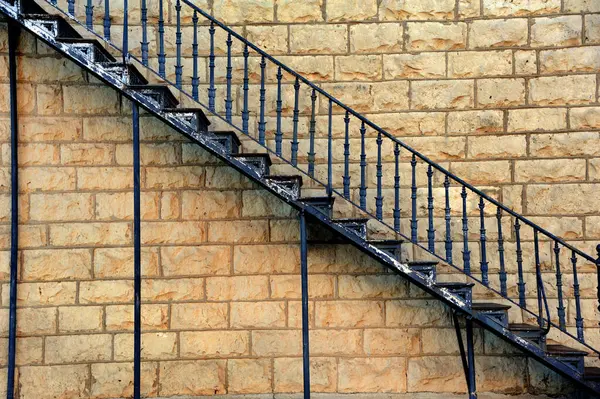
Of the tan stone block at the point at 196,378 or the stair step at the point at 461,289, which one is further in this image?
the tan stone block at the point at 196,378

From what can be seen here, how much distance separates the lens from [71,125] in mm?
7359

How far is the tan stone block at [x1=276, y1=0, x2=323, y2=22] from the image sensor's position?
748 cm

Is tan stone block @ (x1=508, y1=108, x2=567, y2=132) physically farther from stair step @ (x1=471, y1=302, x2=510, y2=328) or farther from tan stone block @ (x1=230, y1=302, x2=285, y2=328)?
tan stone block @ (x1=230, y1=302, x2=285, y2=328)

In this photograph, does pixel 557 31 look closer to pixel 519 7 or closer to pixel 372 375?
pixel 519 7

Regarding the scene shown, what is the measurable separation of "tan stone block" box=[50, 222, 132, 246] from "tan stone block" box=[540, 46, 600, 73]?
14.2ft

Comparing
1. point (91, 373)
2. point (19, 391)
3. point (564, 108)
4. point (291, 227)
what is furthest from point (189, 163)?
point (564, 108)

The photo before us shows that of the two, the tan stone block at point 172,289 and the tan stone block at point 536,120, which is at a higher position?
the tan stone block at point 536,120

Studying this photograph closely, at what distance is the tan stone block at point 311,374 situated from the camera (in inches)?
286

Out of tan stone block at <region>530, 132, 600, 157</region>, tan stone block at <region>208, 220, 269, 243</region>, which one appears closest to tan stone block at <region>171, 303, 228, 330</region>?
tan stone block at <region>208, 220, 269, 243</region>

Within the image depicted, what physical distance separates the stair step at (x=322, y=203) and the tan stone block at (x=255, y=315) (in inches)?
52.3

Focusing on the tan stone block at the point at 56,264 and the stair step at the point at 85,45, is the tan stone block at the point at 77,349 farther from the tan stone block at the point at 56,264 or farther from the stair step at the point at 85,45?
the stair step at the point at 85,45

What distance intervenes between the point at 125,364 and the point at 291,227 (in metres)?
2.04

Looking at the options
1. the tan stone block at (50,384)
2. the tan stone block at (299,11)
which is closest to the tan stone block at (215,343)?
the tan stone block at (50,384)

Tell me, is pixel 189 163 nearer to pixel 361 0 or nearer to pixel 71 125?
pixel 71 125
